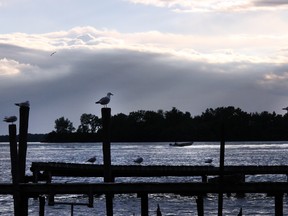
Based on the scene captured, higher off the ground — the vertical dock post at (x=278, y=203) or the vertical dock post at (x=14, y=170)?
the vertical dock post at (x=14, y=170)

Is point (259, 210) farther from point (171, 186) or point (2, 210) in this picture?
point (171, 186)

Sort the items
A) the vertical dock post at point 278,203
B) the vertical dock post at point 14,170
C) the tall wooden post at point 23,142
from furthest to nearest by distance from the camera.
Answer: the vertical dock post at point 278,203 → the tall wooden post at point 23,142 → the vertical dock post at point 14,170

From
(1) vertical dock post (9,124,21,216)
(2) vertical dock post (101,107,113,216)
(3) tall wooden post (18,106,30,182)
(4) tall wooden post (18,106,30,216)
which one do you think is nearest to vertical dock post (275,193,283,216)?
(2) vertical dock post (101,107,113,216)

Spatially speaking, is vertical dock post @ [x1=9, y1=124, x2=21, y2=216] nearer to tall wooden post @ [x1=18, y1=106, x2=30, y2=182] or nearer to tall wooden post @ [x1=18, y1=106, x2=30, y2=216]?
tall wooden post @ [x1=18, y1=106, x2=30, y2=216]

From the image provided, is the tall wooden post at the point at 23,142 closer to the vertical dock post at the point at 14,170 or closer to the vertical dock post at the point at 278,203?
the vertical dock post at the point at 14,170

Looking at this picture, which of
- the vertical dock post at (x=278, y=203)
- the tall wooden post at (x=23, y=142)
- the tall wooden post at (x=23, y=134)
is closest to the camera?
the tall wooden post at (x=23, y=142)

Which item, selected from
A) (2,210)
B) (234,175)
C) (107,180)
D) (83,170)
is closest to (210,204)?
(234,175)

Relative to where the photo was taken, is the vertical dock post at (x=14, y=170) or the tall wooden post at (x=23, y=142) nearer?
the vertical dock post at (x=14, y=170)

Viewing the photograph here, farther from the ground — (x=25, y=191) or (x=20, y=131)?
(x=20, y=131)

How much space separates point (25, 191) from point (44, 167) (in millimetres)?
22960

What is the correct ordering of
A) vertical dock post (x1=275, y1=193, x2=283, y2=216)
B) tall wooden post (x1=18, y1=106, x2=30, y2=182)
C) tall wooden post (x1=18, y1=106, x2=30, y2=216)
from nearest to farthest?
tall wooden post (x1=18, y1=106, x2=30, y2=216), tall wooden post (x1=18, y1=106, x2=30, y2=182), vertical dock post (x1=275, y1=193, x2=283, y2=216)

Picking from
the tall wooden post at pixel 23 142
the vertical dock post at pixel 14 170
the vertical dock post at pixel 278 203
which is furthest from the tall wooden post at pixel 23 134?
the vertical dock post at pixel 278 203

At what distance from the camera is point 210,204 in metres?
45.0

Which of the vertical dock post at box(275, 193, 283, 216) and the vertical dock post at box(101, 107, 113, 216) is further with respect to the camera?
the vertical dock post at box(275, 193, 283, 216)
